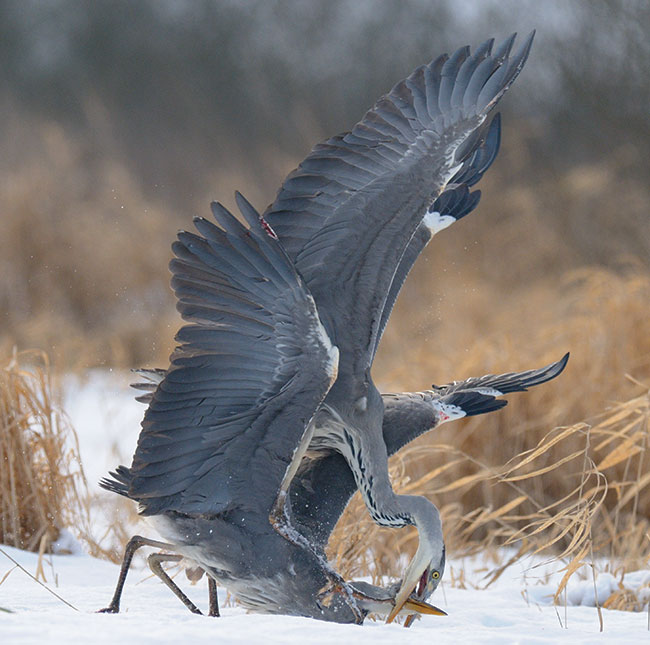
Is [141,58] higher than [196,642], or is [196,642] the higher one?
[141,58]

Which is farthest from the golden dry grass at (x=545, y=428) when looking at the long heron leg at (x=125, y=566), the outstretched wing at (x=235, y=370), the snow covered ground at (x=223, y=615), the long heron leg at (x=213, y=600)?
the outstretched wing at (x=235, y=370)

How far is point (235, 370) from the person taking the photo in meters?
2.69

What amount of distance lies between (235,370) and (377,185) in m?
0.70

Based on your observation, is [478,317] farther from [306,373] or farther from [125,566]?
[306,373]

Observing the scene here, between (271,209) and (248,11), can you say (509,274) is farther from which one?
(248,11)

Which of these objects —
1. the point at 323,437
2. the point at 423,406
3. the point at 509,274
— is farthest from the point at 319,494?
the point at 509,274

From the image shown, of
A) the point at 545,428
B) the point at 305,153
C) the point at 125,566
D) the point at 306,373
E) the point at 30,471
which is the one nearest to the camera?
the point at 306,373

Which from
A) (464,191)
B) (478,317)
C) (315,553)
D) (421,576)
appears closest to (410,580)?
(421,576)

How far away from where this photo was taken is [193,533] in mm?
2871

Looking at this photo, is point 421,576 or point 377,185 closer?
point 421,576

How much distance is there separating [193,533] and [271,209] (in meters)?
0.95

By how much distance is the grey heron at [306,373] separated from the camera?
2662 mm

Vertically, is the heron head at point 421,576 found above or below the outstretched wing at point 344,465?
below

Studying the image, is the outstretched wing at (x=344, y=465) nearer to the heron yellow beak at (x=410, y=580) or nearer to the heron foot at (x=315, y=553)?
the heron foot at (x=315, y=553)
